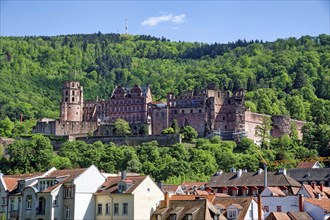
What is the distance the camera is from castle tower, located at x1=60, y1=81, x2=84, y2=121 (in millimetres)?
133000

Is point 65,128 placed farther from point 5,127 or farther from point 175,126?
point 5,127

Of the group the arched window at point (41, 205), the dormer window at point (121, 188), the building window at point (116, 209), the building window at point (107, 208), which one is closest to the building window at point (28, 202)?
the arched window at point (41, 205)

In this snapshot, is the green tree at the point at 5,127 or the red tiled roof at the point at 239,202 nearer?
the red tiled roof at the point at 239,202

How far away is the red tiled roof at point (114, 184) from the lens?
52922 mm

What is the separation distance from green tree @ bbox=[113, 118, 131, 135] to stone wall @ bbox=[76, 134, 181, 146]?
3956 mm

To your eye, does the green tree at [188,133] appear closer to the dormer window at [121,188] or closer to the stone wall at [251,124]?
the stone wall at [251,124]

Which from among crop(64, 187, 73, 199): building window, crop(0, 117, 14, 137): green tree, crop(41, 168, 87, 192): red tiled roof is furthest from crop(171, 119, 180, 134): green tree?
crop(64, 187, 73, 199): building window

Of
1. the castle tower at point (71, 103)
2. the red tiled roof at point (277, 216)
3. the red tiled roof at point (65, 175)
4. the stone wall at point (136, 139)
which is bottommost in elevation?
the red tiled roof at point (277, 216)

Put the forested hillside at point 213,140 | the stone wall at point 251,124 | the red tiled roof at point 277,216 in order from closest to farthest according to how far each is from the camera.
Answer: the red tiled roof at point 277,216
the forested hillside at point 213,140
the stone wall at point 251,124

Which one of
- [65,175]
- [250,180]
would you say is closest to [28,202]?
[65,175]

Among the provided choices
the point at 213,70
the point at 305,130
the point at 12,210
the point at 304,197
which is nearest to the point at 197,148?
the point at 305,130

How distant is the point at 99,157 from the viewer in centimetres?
10256

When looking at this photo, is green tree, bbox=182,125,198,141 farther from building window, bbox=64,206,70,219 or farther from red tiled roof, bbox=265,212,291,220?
building window, bbox=64,206,70,219

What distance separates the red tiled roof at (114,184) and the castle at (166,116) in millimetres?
62469
